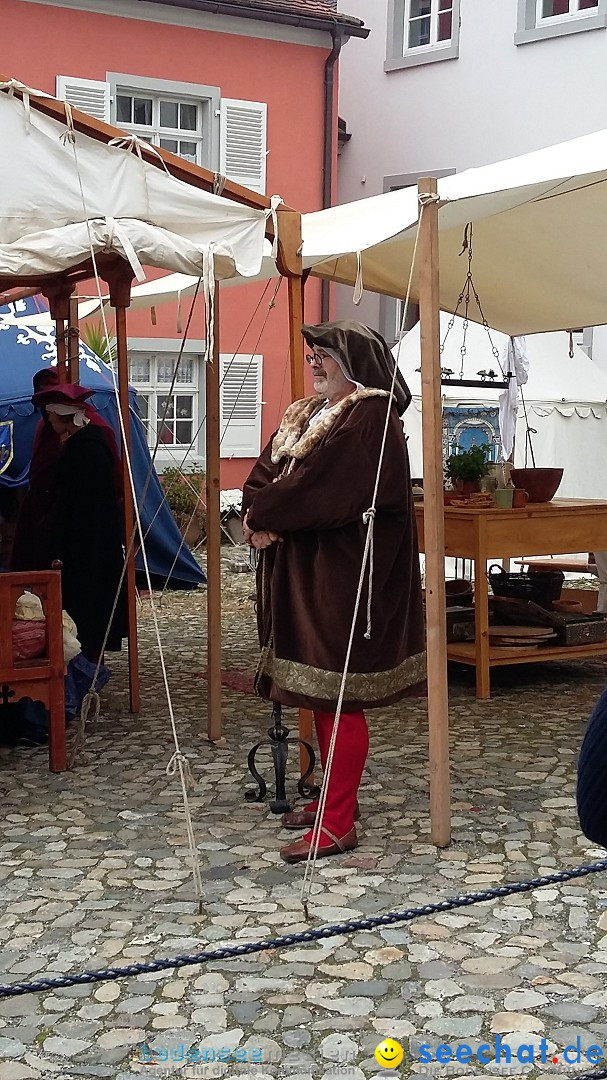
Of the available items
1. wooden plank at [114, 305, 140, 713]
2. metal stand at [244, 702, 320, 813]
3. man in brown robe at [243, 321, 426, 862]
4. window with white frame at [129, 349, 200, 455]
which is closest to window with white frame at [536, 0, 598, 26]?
window with white frame at [129, 349, 200, 455]

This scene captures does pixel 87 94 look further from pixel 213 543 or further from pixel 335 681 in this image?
pixel 335 681

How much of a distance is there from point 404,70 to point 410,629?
11.9 m

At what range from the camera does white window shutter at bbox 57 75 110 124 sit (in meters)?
12.5

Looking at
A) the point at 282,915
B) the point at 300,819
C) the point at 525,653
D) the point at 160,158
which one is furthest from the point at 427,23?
the point at 282,915

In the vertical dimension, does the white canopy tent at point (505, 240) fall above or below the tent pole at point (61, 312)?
above

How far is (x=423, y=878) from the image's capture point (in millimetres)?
3799

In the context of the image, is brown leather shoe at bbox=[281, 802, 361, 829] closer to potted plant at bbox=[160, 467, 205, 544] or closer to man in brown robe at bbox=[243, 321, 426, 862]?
man in brown robe at bbox=[243, 321, 426, 862]

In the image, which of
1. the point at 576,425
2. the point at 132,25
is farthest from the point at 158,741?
the point at 132,25

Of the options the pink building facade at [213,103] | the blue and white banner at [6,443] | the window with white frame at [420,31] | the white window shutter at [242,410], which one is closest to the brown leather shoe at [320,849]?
the blue and white banner at [6,443]

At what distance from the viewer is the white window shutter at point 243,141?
13289mm

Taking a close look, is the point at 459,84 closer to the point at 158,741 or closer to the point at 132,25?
the point at 132,25

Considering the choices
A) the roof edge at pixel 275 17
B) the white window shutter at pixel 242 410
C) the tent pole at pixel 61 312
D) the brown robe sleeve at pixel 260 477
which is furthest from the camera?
the white window shutter at pixel 242 410

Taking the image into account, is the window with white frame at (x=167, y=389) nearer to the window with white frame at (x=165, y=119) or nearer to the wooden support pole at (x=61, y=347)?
the window with white frame at (x=165, y=119)

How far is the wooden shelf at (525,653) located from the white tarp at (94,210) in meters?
2.77
